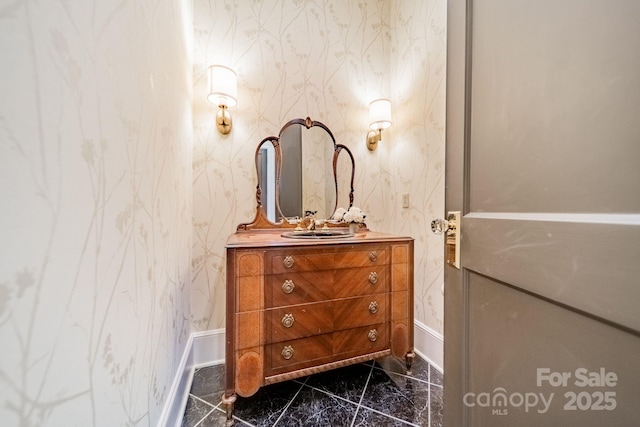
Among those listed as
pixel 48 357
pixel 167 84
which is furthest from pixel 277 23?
pixel 48 357

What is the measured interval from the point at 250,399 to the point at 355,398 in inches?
22.1

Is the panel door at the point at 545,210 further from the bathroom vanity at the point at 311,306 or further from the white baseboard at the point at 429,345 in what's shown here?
the white baseboard at the point at 429,345

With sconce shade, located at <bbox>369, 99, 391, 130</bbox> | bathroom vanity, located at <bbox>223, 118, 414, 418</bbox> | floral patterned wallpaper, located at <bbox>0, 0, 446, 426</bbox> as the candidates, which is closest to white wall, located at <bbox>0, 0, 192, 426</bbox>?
floral patterned wallpaper, located at <bbox>0, 0, 446, 426</bbox>

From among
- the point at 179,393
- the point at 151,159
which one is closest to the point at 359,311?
the point at 179,393

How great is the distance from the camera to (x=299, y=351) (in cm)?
121

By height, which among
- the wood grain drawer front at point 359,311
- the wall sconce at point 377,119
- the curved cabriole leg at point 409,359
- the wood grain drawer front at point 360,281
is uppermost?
the wall sconce at point 377,119

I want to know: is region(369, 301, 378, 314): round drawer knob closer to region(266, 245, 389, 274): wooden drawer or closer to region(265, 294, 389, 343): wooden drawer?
region(265, 294, 389, 343): wooden drawer

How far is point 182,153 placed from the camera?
49.8 inches

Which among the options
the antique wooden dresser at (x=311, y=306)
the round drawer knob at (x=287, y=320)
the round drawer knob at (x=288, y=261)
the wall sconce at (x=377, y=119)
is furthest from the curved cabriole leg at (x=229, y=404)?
the wall sconce at (x=377, y=119)

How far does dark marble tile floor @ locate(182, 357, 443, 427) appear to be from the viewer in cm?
114

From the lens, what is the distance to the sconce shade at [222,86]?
1.47 metres

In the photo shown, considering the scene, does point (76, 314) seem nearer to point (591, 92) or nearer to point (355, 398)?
point (591, 92)

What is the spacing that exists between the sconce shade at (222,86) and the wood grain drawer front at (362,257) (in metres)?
1.19

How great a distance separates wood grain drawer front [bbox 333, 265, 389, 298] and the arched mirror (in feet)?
1.98
